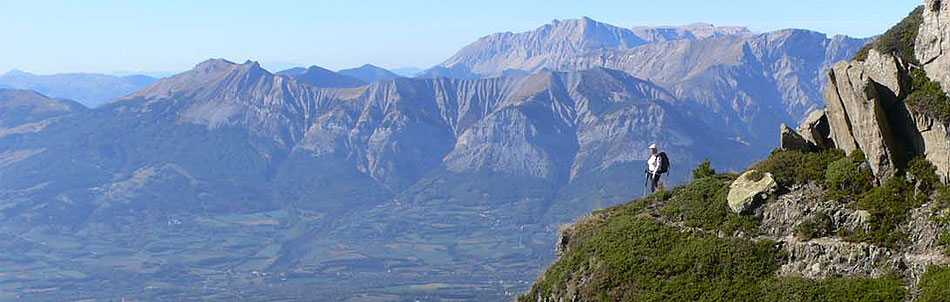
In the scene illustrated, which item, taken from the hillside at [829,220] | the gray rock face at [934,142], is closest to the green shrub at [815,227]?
the hillside at [829,220]

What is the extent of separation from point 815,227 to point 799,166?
441 centimetres

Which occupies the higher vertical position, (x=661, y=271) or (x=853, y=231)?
(x=853, y=231)

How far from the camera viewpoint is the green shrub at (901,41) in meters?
39.6

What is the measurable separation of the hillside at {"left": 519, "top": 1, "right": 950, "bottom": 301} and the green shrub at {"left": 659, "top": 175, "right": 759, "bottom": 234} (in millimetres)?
74

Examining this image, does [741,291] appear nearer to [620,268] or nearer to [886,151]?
[620,268]

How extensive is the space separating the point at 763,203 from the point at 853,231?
4.31m

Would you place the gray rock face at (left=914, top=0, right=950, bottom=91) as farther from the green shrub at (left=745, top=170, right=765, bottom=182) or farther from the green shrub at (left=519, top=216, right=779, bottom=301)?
the green shrub at (left=519, top=216, right=779, bottom=301)

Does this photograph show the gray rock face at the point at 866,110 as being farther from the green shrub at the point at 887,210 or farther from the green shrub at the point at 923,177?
the green shrub at the point at 887,210

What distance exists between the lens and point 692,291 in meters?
35.4

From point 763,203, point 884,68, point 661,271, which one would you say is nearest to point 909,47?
point 884,68

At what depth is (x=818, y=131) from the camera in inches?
1631

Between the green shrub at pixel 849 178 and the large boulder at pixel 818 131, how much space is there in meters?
3.28

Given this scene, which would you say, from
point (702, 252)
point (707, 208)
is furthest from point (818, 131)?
point (702, 252)

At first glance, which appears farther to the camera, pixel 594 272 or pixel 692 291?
pixel 594 272
